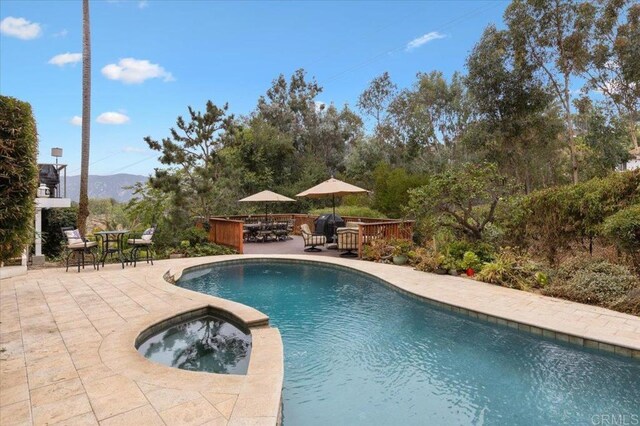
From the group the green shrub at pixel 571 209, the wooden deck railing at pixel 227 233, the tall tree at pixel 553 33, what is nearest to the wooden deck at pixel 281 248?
the wooden deck railing at pixel 227 233

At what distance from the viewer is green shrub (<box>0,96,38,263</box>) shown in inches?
160

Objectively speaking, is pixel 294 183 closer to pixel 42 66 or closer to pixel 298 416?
pixel 42 66

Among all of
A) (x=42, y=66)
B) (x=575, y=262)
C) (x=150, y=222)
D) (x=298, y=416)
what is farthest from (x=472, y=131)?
(x=42, y=66)

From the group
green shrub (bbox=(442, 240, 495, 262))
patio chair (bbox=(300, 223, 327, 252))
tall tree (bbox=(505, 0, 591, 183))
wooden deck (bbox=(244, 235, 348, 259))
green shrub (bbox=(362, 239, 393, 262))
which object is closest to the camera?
green shrub (bbox=(442, 240, 495, 262))

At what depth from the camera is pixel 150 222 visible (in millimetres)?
12047

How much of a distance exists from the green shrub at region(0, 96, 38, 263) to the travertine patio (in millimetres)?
1194

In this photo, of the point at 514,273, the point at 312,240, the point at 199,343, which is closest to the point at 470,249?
the point at 514,273

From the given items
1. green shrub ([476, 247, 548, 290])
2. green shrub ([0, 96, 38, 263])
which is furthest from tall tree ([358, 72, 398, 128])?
green shrub ([0, 96, 38, 263])

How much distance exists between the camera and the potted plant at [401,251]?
387 inches

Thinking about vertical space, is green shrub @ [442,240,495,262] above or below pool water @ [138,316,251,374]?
above

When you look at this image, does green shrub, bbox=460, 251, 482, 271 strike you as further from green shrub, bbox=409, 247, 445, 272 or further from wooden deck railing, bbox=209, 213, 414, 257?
wooden deck railing, bbox=209, 213, 414, 257

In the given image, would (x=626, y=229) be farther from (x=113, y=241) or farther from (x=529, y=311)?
(x=113, y=241)

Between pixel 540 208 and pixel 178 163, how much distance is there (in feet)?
34.2

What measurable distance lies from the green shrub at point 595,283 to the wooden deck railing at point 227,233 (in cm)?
838
